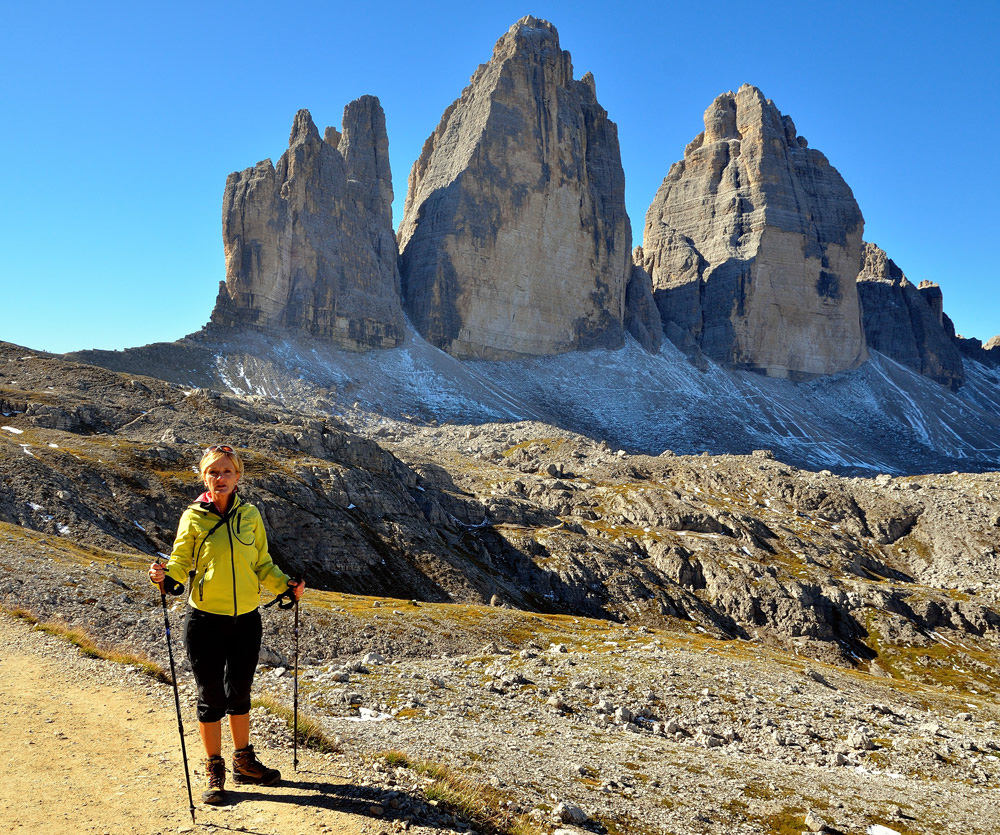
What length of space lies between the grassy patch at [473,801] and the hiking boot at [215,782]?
2359 mm

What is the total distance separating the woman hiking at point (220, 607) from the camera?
859 centimetres

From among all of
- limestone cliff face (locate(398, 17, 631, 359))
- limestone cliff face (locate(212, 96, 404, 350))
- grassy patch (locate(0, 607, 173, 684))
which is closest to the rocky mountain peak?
limestone cliff face (locate(212, 96, 404, 350))

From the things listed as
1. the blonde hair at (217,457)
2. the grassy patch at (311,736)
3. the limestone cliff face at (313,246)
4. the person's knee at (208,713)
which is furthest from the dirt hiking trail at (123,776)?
the limestone cliff face at (313,246)

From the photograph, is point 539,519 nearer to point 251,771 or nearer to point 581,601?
point 581,601

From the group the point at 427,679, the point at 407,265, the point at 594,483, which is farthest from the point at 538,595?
the point at 407,265

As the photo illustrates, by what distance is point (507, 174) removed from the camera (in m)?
186

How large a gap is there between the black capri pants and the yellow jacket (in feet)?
0.57

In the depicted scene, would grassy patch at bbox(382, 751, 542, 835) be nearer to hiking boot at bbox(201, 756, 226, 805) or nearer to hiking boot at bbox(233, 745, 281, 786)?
hiking boot at bbox(233, 745, 281, 786)

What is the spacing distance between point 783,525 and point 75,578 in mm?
80830

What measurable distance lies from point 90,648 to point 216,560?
7.86m

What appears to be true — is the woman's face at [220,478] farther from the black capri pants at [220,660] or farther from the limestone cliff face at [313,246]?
the limestone cliff face at [313,246]

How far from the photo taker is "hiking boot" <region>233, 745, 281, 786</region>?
8625 millimetres

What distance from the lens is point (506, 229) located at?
185375mm

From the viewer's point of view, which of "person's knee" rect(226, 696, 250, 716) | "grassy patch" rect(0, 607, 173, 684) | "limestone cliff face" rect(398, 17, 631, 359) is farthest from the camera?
"limestone cliff face" rect(398, 17, 631, 359)
